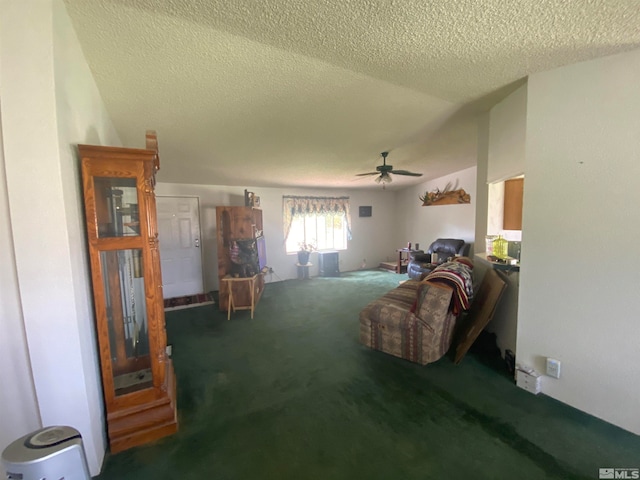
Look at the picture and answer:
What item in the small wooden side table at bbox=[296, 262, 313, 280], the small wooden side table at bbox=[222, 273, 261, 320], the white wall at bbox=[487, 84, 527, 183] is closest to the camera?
the white wall at bbox=[487, 84, 527, 183]

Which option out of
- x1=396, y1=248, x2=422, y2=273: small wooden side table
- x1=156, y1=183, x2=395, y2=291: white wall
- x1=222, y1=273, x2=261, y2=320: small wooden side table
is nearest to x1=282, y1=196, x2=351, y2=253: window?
x1=156, y1=183, x2=395, y2=291: white wall

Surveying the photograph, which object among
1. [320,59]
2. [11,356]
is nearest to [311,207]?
[320,59]

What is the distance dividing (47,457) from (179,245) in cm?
432

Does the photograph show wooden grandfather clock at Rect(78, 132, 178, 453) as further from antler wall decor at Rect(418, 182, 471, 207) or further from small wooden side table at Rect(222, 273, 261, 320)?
antler wall decor at Rect(418, 182, 471, 207)

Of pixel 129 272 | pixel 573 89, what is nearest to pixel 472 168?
pixel 573 89

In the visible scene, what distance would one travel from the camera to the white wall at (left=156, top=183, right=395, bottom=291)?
4953 millimetres

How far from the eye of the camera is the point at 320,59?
168 cm

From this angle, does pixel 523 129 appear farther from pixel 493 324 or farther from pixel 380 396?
pixel 380 396

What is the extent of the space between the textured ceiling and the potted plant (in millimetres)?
3235

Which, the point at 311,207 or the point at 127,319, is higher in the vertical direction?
the point at 311,207

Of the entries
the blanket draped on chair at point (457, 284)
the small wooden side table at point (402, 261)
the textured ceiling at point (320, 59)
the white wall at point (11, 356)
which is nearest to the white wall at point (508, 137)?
the textured ceiling at point (320, 59)

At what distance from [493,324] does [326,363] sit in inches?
66.9

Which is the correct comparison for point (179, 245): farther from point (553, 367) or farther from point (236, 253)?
point (553, 367)

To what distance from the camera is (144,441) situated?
162 centimetres
